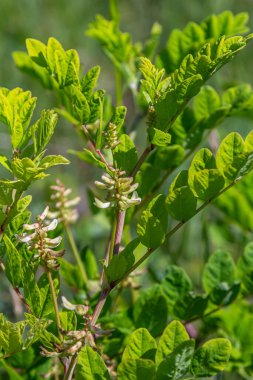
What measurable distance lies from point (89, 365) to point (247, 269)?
0.98ft

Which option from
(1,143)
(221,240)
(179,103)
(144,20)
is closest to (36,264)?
(179,103)

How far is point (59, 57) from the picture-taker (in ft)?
2.07

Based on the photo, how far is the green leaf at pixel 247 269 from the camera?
774 mm

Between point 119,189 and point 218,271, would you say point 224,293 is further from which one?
point 119,189

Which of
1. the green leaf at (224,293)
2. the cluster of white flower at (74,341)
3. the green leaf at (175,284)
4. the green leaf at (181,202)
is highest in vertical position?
the green leaf at (181,202)

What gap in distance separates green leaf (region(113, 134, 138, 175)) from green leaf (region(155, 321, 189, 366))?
0.15m

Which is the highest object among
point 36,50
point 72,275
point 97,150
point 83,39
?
point 83,39

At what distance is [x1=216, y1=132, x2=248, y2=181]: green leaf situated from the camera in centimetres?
58

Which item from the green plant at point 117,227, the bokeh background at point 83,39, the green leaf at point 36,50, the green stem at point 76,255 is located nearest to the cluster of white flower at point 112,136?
the green plant at point 117,227

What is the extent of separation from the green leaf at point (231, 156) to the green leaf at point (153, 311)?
176 millimetres

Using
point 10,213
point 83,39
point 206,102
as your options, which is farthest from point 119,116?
point 83,39

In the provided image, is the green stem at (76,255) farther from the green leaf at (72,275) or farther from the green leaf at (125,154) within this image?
the green leaf at (125,154)

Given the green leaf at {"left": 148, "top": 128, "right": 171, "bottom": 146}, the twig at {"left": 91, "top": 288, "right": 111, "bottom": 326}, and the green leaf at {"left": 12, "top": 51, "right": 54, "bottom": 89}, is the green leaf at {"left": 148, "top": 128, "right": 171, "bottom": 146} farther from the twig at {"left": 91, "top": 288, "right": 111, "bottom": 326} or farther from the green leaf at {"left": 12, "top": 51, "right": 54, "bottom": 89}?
the green leaf at {"left": 12, "top": 51, "right": 54, "bottom": 89}

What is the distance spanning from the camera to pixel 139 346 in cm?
55
